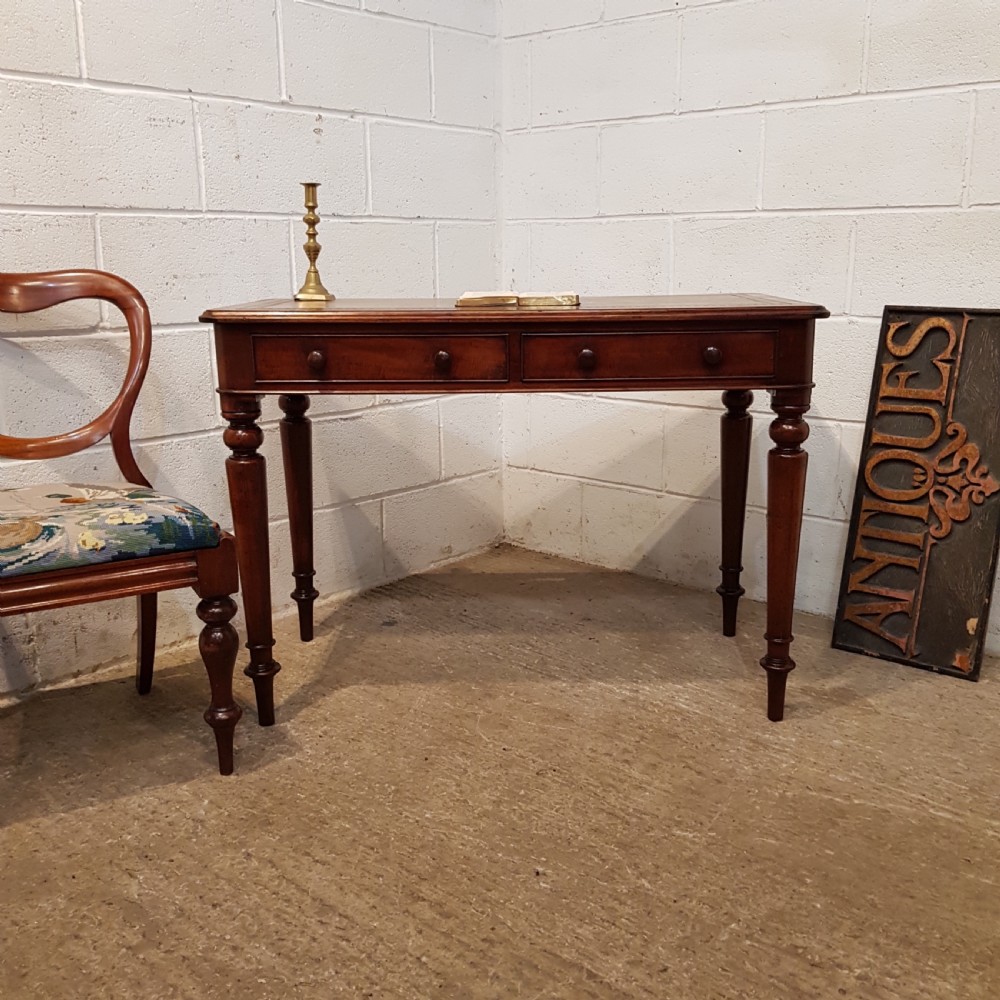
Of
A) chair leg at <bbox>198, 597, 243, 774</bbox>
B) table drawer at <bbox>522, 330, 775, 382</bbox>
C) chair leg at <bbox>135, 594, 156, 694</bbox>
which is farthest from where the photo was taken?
chair leg at <bbox>135, 594, 156, 694</bbox>

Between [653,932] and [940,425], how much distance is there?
1.28 meters

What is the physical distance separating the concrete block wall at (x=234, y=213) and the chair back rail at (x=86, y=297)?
0.12 meters

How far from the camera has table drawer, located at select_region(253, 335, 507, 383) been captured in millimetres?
1674

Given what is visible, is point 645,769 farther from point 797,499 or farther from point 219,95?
point 219,95

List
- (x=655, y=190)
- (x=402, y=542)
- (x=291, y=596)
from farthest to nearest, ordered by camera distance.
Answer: (x=402, y=542) < (x=655, y=190) < (x=291, y=596)

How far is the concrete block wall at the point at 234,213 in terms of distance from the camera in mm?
1899

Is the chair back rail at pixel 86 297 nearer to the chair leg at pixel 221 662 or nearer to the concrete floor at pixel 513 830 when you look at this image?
the chair leg at pixel 221 662

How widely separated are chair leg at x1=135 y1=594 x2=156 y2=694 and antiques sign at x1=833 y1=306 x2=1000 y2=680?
4.64 feet

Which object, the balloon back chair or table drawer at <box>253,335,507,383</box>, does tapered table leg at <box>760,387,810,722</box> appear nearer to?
table drawer at <box>253,335,507,383</box>

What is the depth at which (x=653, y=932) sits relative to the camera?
1273mm

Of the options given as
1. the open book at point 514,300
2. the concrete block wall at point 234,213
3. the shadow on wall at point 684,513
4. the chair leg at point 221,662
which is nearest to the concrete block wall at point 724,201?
the shadow on wall at point 684,513

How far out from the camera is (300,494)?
7.06 feet

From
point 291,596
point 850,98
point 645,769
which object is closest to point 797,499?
point 645,769

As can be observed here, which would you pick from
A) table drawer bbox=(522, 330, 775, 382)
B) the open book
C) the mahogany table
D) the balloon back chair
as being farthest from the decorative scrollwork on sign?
the balloon back chair
